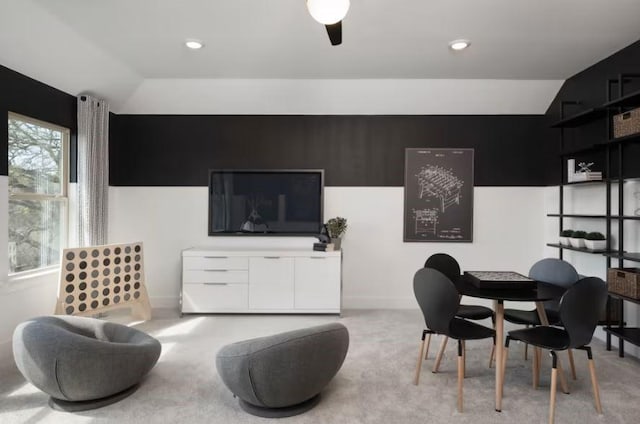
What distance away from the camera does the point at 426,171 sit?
4.74m

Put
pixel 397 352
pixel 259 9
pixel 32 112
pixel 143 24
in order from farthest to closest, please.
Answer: pixel 32 112 < pixel 397 352 < pixel 143 24 < pixel 259 9

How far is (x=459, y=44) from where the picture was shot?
3369 millimetres

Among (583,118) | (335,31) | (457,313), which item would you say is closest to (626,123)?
(583,118)

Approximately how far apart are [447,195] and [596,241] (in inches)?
63.6

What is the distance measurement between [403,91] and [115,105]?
3428 mm

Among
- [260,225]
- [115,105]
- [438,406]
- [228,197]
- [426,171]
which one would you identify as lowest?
[438,406]

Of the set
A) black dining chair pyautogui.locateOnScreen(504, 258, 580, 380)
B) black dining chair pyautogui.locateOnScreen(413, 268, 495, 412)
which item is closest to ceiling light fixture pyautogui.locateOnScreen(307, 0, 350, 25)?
black dining chair pyautogui.locateOnScreen(413, 268, 495, 412)

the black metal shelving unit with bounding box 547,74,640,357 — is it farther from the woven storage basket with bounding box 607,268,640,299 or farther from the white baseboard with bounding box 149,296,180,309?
the white baseboard with bounding box 149,296,180,309

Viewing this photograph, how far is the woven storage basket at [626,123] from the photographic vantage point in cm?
301

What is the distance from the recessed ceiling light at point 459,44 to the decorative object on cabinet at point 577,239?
2145 mm

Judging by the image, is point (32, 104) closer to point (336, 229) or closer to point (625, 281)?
point (336, 229)

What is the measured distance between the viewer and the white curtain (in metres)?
4.05

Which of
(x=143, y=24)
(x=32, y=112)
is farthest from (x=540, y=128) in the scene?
(x=32, y=112)

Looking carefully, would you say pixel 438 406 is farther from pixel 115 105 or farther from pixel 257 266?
pixel 115 105
